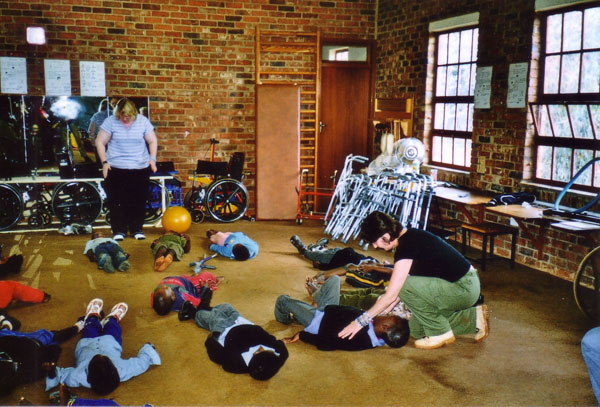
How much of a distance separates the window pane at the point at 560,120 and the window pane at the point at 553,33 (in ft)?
1.97

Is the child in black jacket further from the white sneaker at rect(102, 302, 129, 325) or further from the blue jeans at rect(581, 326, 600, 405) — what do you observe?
the blue jeans at rect(581, 326, 600, 405)

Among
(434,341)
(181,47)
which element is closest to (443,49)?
(181,47)

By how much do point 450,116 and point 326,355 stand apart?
4684mm

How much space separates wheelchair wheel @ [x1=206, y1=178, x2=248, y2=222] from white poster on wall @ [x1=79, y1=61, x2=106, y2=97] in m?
2.18

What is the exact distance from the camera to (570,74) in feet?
19.9

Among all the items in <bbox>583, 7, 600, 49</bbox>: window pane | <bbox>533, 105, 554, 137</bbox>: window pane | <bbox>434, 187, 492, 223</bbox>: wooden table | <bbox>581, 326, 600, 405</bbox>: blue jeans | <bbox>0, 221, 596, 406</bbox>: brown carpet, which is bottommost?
<bbox>0, 221, 596, 406</bbox>: brown carpet

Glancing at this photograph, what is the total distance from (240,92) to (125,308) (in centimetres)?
513

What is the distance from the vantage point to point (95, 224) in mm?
8234

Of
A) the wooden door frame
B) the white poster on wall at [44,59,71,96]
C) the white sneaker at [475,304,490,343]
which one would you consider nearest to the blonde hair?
the white poster on wall at [44,59,71,96]

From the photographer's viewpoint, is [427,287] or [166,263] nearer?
[427,287]

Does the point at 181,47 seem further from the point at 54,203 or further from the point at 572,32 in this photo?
the point at 572,32

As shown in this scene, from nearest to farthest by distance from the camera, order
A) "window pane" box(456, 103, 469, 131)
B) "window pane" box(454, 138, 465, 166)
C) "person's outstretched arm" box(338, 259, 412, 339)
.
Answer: "person's outstretched arm" box(338, 259, 412, 339)
"window pane" box(456, 103, 469, 131)
"window pane" box(454, 138, 465, 166)

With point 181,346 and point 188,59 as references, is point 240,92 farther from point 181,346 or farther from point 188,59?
point 181,346

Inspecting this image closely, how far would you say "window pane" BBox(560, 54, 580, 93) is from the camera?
5973 millimetres
